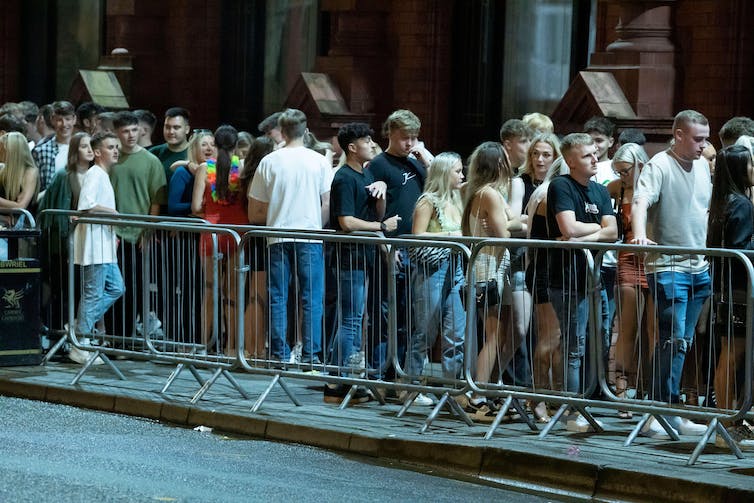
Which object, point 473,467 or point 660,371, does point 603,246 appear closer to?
point 660,371

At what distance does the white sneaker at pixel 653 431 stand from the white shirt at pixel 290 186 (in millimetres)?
3418

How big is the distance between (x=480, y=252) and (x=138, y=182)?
4921 mm

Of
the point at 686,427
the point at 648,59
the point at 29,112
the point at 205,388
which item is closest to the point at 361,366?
the point at 205,388

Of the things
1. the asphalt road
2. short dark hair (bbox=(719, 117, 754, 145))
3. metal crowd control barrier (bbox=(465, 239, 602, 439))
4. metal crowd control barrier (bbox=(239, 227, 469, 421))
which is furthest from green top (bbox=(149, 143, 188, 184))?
metal crowd control barrier (bbox=(465, 239, 602, 439))

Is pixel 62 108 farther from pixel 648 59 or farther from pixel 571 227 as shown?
pixel 571 227

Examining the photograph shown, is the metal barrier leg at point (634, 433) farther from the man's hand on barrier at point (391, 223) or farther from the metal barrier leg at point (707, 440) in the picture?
the man's hand on barrier at point (391, 223)

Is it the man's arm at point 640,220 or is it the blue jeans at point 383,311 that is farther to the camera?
the blue jeans at point 383,311

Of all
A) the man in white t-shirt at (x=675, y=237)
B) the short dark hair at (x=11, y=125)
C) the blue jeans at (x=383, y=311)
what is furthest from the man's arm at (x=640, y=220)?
the short dark hair at (x=11, y=125)

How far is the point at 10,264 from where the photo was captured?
1337cm

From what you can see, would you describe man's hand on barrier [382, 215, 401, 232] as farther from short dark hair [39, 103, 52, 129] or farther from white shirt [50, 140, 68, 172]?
short dark hair [39, 103, 52, 129]

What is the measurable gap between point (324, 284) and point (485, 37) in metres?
9.82

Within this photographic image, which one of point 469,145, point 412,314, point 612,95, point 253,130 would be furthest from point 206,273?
point 253,130

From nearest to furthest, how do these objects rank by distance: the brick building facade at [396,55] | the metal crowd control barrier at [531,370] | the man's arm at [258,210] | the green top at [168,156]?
the metal crowd control barrier at [531,370]
the man's arm at [258,210]
the green top at [168,156]
the brick building facade at [396,55]

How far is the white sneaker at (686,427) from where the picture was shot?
10.9m
